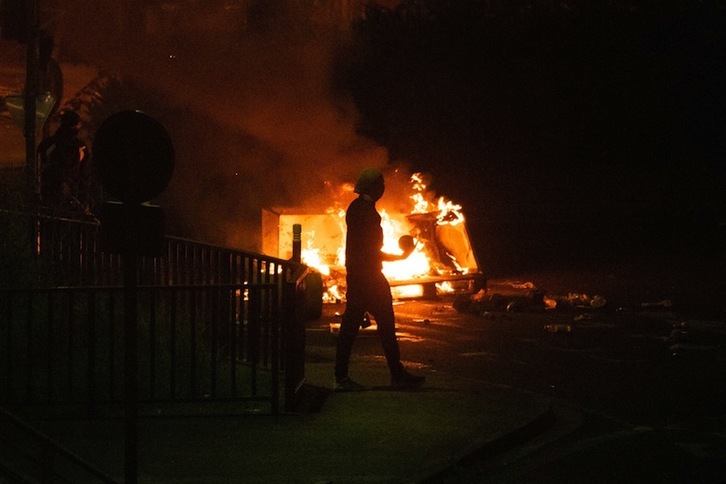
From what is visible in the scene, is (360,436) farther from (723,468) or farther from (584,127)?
(584,127)

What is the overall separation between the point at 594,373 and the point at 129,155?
6.34m

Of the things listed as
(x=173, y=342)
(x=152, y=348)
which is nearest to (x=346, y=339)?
(x=173, y=342)

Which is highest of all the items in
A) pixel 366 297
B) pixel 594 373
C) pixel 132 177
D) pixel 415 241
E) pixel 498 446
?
pixel 415 241

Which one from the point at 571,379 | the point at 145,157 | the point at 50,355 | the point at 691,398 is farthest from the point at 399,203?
the point at 145,157

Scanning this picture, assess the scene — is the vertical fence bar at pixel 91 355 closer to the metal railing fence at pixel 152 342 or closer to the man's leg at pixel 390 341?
the metal railing fence at pixel 152 342

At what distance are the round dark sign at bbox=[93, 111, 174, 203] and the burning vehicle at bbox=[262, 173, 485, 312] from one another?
10615 mm

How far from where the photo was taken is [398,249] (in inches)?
709

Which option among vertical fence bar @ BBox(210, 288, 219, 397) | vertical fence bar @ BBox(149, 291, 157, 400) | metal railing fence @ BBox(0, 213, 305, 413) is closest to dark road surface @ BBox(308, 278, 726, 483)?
metal railing fence @ BBox(0, 213, 305, 413)

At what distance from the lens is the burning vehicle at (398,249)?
57.0 ft

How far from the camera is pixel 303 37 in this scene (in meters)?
26.5

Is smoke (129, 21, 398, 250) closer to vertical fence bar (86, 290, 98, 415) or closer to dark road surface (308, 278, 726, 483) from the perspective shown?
dark road surface (308, 278, 726, 483)

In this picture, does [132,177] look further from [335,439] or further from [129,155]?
[335,439]

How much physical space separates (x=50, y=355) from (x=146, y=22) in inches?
686

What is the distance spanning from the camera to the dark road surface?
7754 mm
